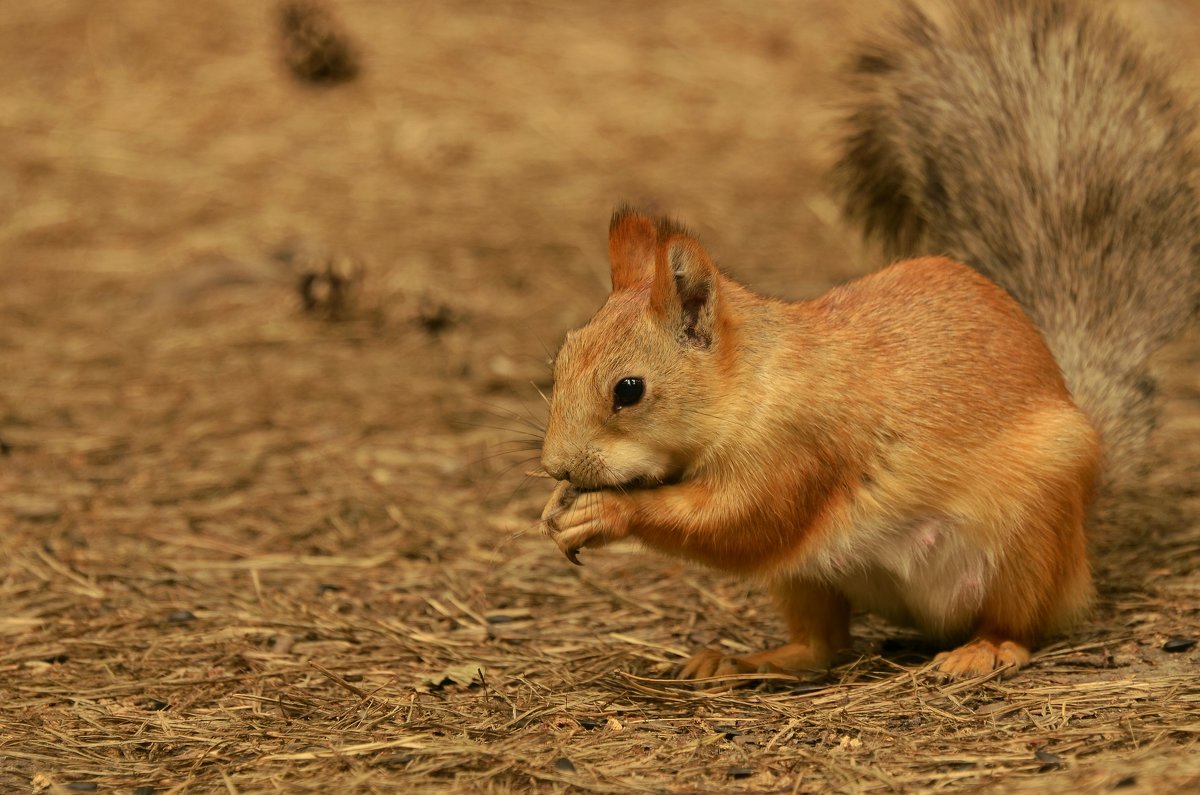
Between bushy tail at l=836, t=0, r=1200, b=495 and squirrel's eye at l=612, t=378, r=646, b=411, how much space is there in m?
1.15

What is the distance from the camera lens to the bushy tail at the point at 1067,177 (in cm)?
307

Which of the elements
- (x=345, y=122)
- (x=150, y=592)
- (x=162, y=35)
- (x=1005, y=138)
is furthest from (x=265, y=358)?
(x=162, y=35)

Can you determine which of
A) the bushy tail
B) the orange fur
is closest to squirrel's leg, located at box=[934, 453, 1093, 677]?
the orange fur

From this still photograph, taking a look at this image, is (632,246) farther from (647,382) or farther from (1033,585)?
(1033,585)

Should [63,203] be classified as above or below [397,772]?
above

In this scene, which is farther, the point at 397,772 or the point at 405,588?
the point at 405,588

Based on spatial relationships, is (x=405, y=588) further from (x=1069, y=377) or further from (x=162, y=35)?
(x=162, y=35)

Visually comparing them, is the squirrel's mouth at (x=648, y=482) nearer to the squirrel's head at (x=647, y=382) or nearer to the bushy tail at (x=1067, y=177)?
the squirrel's head at (x=647, y=382)

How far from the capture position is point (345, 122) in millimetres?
6758

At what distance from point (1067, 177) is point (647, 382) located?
1.27 m

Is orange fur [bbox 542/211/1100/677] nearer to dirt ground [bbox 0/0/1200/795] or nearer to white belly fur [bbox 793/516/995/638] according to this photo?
white belly fur [bbox 793/516/995/638]

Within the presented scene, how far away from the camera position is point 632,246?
270 centimetres

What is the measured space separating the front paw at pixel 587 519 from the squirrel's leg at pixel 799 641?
0.42 m

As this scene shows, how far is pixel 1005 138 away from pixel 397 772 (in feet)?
6.38
